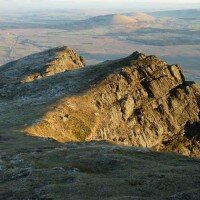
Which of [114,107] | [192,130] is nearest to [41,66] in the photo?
[114,107]

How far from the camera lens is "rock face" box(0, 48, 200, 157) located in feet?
270

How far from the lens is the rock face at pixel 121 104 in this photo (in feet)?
270

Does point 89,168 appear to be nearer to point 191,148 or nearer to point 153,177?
point 153,177

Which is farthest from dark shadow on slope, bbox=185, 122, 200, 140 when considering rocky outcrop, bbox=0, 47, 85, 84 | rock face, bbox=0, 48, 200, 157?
rocky outcrop, bbox=0, 47, 85, 84

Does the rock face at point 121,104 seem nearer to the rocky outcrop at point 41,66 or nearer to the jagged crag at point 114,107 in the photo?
the jagged crag at point 114,107

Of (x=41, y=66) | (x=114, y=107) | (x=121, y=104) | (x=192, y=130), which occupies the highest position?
(x=121, y=104)

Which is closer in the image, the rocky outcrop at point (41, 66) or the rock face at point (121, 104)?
the rock face at point (121, 104)

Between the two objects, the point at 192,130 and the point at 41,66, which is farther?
the point at 41,66

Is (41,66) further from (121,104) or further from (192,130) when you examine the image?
(192,130)

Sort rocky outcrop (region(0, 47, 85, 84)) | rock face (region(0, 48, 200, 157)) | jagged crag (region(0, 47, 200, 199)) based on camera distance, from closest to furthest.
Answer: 1. jagged crag (region(0, 47, 200, 199))
2. rock face (region(0, 48, 200, 157))
3. rocky outcrop (region(0, 47, 85, 84))

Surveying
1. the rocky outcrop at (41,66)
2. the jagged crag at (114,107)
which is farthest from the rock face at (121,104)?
the rocky outcrop at (41,66)

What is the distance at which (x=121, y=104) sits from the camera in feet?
310

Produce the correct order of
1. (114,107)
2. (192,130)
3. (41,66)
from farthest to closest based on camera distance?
1. (41,66)
2. (192,130)
3. (114,107)

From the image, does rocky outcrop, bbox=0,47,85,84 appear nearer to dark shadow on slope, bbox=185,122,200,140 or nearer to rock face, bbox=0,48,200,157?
rock face, bbox=0,48,200,157
